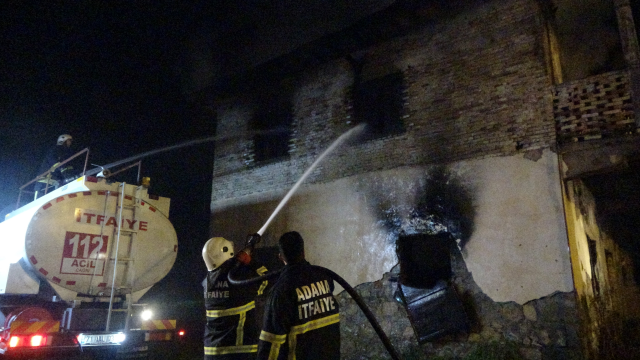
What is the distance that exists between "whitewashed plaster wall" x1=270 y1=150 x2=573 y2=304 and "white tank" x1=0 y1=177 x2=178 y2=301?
2999 mm

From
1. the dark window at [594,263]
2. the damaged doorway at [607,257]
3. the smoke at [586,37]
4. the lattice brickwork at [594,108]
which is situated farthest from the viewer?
the smoke at [586,37]

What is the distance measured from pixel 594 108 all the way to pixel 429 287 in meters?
3.60

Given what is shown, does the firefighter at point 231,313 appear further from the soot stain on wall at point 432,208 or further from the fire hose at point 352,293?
the soot stain on wall at point 432,208

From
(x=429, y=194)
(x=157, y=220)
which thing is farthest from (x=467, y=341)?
(x=157, y=220)

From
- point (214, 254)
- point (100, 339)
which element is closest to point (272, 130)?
point (214, 254)

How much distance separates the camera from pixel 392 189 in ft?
24.6

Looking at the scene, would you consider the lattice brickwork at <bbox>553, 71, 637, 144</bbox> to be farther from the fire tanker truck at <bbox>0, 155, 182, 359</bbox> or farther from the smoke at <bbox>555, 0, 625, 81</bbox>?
the fire tanker truck at <bbox>0, 155, 182, 359</bbox>

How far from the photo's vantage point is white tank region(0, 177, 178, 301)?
538cm

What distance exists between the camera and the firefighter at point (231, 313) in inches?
167

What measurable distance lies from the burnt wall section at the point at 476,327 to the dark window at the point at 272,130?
3.60 m

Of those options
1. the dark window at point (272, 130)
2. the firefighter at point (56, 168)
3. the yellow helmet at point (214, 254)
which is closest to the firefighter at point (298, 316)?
the yellow helmet at point (214, 254)

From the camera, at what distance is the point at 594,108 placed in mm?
6141

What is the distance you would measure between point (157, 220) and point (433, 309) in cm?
452

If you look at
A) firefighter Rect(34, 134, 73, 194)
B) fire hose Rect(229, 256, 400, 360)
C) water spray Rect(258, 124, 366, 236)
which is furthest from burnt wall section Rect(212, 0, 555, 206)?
fire hose Rect(229, 256, 400, 360)
